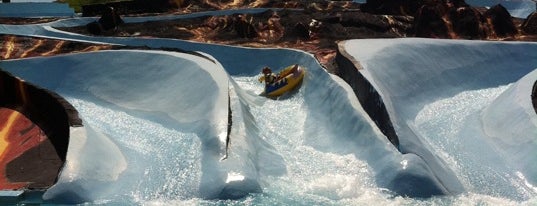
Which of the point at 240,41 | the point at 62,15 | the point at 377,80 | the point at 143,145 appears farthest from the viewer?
the point at 62,15

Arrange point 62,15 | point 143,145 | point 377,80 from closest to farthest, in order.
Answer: point 143,145
point 377,80
point 62,15

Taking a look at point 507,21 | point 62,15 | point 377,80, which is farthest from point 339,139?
point 62,15

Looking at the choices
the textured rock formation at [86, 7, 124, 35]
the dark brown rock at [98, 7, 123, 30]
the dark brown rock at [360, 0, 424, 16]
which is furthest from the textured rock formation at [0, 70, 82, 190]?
the dark brown rock at [360, 0, 424, 16]

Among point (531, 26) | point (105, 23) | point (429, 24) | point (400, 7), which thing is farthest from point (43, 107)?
point (531, 26)

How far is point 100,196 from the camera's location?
33.4 feet

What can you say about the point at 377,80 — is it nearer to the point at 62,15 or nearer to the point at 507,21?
the point at 507,21

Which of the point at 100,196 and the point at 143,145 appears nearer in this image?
the point at 100,196

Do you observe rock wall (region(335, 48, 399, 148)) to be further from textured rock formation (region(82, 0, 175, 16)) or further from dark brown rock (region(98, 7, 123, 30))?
textured rock formation (region(82, 0, 175, 16))

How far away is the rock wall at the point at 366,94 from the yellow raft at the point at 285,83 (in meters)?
1.12

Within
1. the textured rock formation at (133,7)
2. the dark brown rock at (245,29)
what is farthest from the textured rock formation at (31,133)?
the textured rock formation at (133,7)

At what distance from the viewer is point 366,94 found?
14117mm

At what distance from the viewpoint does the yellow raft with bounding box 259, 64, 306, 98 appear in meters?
16.9

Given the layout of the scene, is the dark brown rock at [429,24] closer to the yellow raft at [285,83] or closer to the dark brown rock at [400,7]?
the dark brown rock at [400,7]

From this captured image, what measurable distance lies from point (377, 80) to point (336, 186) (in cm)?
503
